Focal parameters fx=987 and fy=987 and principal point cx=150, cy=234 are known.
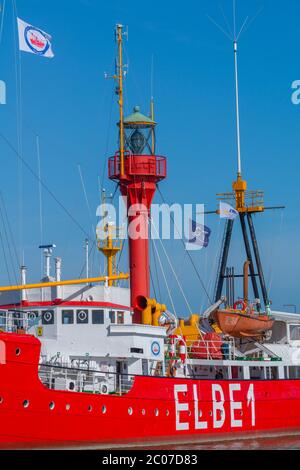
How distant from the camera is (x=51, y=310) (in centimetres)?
3366

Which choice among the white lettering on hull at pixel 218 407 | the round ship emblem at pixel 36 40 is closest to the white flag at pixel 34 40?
the round ship emblem at pixel 36 40

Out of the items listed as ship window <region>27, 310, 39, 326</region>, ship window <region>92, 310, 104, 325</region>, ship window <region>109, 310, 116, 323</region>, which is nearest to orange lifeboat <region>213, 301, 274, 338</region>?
ship window <region>109, 310, 116, 323</region>

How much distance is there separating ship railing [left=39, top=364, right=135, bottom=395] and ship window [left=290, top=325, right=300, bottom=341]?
469 inches

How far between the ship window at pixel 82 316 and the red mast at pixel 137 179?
4417 millimetres

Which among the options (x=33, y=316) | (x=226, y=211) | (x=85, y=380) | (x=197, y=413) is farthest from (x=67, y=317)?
(x=226, y=211)

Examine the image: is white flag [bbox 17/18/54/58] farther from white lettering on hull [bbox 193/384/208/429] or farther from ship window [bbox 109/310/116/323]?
white lettering on hull [bbox 193/384/208/429]

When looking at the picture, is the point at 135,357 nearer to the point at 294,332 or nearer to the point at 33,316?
the point at 33,316

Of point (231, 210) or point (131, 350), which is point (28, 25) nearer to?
point (131, 350)

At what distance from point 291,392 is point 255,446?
4530mm

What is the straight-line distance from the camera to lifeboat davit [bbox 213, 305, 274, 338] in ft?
127

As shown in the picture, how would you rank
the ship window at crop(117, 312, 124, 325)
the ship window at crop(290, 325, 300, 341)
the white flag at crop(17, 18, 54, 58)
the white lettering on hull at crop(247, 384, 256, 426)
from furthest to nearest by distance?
1. the ship window at crop(290, 325, 300, 341)
2. the white lettering on hull at crop(247, 384, 256, 426)
3. the ship window at crop(117, 312, 124, 325)
4. the white flag at crop(17, 18, 54, 58)

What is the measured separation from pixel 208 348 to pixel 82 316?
229 inches

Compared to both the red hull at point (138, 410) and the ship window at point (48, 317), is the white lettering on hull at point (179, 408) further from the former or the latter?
the ship window at point (48, 317)

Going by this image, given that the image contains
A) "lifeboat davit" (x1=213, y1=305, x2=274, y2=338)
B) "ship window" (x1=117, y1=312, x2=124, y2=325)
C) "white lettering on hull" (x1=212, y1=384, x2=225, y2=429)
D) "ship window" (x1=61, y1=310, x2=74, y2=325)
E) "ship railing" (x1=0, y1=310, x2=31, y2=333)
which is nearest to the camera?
"ship railing" (x1=0, y1=310, x2=31, y2=333)
